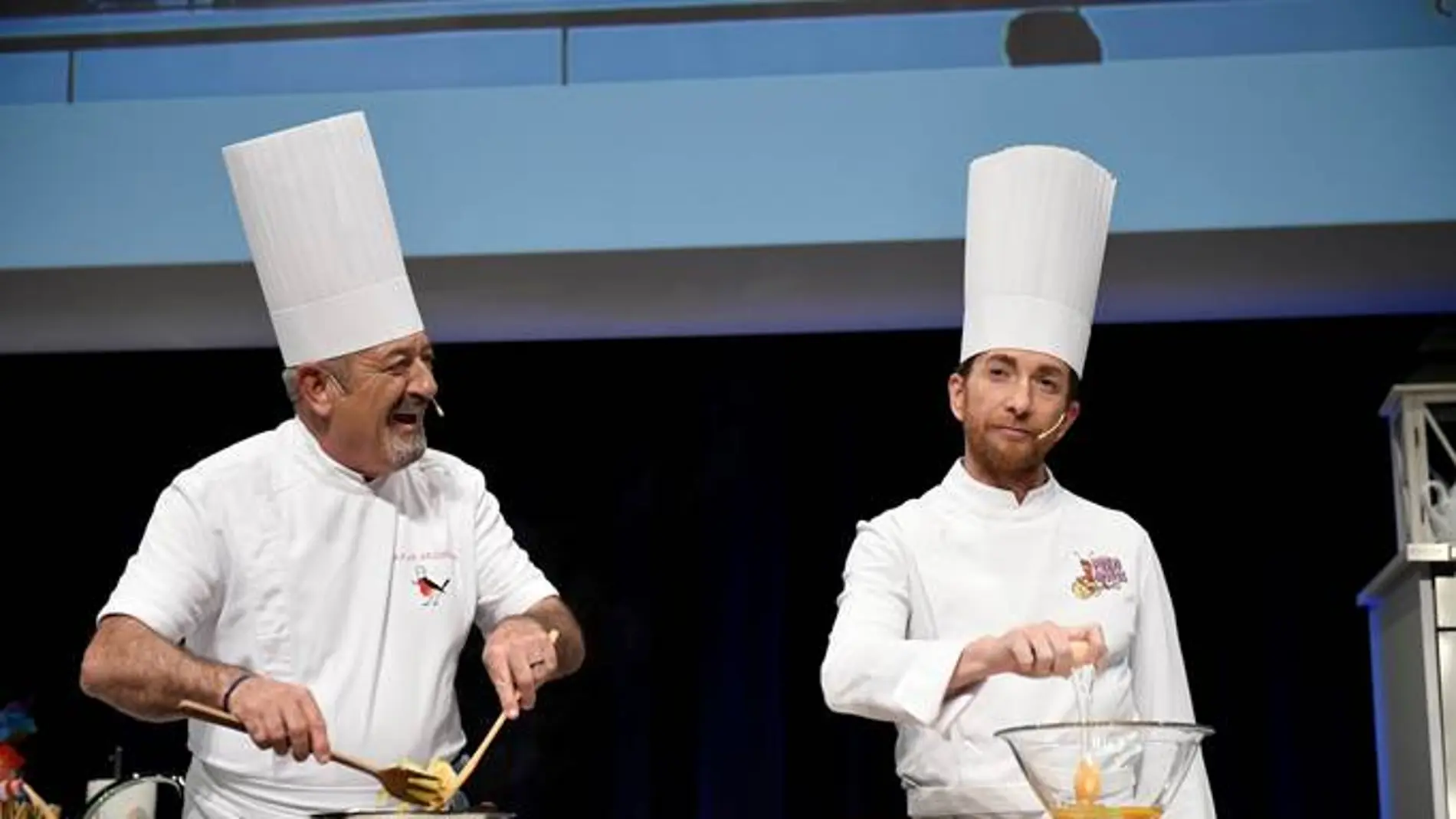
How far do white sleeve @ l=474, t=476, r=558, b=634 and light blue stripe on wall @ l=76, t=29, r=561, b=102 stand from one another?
148 centimetres

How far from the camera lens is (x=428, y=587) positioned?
2680 millimetres

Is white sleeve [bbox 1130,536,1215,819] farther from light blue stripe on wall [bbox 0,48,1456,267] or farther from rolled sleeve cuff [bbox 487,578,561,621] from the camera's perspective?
light blue stripe on wall [bbox 0,48,1456,267]

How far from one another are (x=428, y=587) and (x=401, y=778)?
0.46 metres

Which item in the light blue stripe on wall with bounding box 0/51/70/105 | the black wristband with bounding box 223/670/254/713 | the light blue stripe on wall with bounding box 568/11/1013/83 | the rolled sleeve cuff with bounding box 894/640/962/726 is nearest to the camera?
the rolled sleeve cuff with bounding box 894/640/962/726

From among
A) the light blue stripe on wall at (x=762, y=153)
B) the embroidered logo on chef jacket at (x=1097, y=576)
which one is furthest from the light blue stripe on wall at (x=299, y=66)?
the embroidered logo on chef jacket at (x=1097, y=576)

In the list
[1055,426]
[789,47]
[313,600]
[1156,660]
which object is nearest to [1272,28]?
[789,47]

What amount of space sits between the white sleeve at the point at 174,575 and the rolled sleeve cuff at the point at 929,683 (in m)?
0.88

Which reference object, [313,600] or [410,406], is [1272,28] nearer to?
[410,406]

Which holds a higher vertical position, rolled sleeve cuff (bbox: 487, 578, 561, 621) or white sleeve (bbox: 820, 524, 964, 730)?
rolled sleeve cuff (bbox: 487, 578, 561, 621)

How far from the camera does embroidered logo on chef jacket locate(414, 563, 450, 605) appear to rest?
2672mm

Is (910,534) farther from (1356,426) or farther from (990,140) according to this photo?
(1356,426)

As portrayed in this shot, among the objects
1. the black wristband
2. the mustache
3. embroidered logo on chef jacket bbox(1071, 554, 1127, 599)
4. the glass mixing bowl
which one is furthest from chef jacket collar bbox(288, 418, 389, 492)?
the glass mixing bowl

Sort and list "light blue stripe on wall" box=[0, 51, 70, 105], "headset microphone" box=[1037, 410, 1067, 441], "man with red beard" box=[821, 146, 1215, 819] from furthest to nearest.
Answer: "light blue stripe on wall" box=[0, 51, 70, 105], "headset microphone" box=[1037, 410, 1067, 441], "man with red beard" box=[821, 146, 1215, 819]

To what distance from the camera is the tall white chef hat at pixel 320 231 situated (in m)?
2.73
